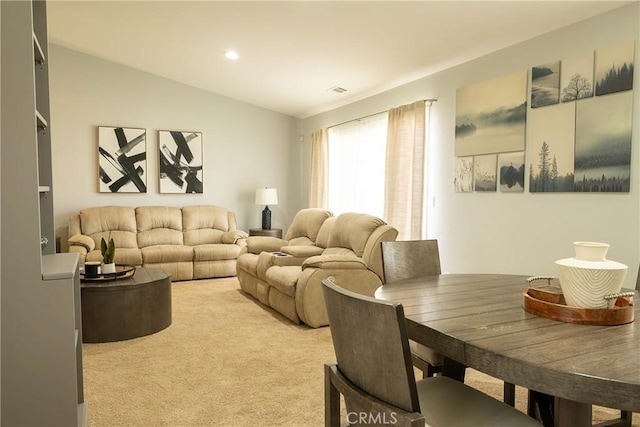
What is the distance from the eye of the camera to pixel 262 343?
3.42 m

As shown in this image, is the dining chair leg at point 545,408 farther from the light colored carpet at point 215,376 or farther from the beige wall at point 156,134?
the beige wall at point 156,134

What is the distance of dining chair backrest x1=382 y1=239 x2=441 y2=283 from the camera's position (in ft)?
7.66

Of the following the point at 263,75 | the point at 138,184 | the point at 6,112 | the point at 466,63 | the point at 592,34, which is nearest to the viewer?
the point at 6,112

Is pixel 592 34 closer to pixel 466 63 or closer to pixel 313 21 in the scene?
pixel 466 63

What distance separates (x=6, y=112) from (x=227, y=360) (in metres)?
2.03

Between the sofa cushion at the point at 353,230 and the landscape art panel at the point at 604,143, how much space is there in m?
1.68

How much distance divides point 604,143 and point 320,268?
88.0 inches

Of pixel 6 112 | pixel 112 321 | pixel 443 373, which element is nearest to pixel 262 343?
pixel 112 321

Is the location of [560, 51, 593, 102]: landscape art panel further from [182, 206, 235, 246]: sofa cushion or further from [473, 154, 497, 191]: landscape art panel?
[182, 206, 235, 246]: sofa cushion

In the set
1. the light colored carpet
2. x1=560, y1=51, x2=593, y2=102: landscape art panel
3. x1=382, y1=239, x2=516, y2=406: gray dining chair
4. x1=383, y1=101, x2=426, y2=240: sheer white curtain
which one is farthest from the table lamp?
x1=382, y1=239, x2=516, y2=406: gray dining chair

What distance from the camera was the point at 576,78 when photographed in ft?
10.2

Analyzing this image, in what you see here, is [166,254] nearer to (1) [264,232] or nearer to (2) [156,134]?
(1) [264,232]

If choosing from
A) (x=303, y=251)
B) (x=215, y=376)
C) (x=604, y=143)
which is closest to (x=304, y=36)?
(x=303, y=251)

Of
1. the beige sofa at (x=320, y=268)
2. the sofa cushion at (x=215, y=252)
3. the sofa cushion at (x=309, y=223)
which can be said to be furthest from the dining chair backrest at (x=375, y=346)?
the sofa cushion at (x=215, y=252)
